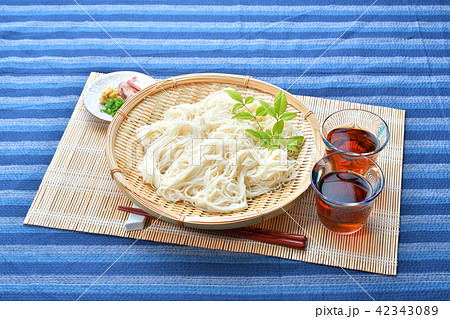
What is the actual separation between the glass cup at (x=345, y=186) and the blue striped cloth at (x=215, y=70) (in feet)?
0.87

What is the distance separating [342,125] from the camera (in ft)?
8.11

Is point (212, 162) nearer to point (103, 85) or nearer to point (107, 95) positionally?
point (107, 95)

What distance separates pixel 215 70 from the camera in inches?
131

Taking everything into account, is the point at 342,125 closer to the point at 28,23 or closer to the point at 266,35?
the point at 266,35

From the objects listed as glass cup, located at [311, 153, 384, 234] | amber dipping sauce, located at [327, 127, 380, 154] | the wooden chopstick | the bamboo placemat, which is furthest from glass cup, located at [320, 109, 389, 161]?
the wooden chopstick

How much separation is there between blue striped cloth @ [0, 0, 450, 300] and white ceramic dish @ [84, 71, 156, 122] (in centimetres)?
22

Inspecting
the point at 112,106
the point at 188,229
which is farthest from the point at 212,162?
the point at 112,106

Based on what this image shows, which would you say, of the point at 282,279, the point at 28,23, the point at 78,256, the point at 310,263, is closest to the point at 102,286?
the point at 78,256

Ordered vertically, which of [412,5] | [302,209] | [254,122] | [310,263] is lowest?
[310,263]

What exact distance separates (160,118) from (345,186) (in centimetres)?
112

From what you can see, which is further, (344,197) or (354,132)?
(354,132)

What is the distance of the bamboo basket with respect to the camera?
215 centimetres

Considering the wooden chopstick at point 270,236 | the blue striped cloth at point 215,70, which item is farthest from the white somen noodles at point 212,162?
the blue striped cloth at point 215,70

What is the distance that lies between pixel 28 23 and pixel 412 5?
2990 mm
